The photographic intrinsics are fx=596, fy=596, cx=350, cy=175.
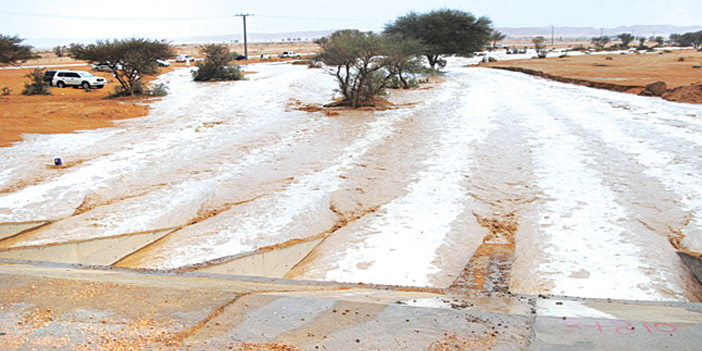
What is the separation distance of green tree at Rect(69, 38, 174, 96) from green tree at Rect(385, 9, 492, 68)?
27.5m

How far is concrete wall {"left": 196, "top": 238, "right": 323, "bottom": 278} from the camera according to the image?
8328 mm

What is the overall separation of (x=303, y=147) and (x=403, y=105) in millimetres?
12722

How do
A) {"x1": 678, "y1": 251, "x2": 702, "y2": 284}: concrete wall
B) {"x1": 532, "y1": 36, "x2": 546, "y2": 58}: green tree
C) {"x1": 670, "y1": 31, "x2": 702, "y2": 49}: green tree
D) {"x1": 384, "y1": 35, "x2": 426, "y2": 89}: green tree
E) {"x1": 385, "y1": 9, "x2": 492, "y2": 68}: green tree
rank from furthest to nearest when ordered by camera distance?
{"x1": 670, "y1": 31, "x2": 702, "y2": 49}: green tree < {"x1": 532, "y1": 36, "x2": 546, "y2": 58}: green tree < {"x1": 385, "y1": 9, "x2": 492, "y2": 68}: green tree < {"x1": 384, "y1": 35, "x2": 426, "y2": 89}: green tree < {"x1": 678, "y1": 251, "x2": 702, "y2": 284}: concrete wall

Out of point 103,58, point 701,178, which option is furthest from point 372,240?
point 103,58

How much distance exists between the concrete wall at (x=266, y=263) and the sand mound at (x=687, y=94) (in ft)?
80.3

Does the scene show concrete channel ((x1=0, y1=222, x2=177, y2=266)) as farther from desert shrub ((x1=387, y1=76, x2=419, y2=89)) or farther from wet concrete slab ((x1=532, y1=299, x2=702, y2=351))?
desert shrub ((x1=387, y1=76, x2=419, y2=89))

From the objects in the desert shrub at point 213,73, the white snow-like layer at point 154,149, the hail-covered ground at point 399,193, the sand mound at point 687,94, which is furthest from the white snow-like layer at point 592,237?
the desert shrub at point 213,73

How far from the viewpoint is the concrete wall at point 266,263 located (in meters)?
8.33

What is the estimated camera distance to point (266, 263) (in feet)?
28.6

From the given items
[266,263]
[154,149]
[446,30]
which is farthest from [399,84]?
[266,263]

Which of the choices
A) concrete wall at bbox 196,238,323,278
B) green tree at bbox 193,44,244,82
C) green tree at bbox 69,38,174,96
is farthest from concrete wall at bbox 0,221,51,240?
green tree at bbox 193,44,244,82

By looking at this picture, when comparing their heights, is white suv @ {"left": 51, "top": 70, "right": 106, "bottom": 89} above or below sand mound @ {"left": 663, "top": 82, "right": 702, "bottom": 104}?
above

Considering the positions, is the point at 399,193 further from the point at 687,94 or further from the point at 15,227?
the point at 687,94

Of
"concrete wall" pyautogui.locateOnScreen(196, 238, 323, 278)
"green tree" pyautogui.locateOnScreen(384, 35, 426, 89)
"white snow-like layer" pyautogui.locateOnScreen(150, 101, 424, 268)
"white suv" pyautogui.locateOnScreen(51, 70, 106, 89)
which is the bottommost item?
"concrete wall" pyautogui.locateOnScreen(196, 238, 323, 278)
